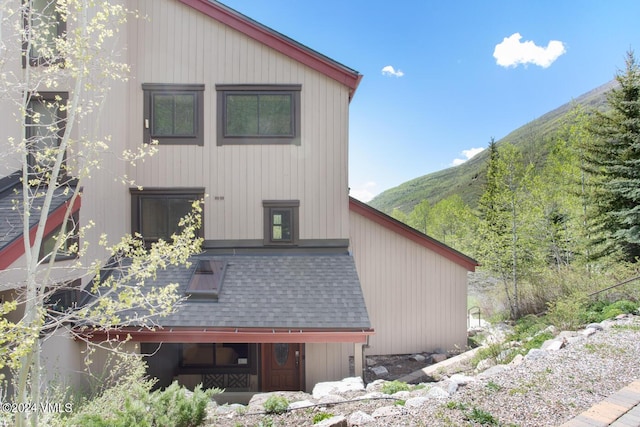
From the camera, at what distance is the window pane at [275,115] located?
925cm

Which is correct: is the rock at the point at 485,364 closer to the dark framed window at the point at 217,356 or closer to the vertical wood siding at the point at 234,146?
the vertical wood siding at the point at 234,146

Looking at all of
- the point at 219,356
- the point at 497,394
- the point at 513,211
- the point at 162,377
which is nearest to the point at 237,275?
the point at 219,356

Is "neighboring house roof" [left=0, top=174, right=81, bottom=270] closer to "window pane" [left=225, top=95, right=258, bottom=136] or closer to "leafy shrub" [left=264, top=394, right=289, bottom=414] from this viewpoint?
"window pane" [left=225, top=95, right=258, bottom=136]

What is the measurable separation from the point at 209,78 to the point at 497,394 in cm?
912

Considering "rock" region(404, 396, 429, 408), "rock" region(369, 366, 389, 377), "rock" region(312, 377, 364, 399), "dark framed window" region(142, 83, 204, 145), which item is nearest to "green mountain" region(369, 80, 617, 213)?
"rock" region(369, 366, 389, 377)

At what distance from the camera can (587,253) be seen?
15062 millimetres

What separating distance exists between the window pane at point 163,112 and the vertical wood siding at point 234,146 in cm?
37

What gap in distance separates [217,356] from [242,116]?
602 centimetres

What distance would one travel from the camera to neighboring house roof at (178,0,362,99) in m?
8.95

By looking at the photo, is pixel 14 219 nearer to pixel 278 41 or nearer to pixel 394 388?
pixel 278 41

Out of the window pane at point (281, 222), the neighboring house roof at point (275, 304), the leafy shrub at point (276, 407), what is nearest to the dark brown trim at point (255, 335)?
the neighboring house roof at point (275, 304)

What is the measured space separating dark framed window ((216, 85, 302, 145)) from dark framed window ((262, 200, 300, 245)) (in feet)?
5.80

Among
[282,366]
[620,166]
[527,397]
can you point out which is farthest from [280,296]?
[620,166]

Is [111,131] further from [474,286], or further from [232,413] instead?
[474,286]
